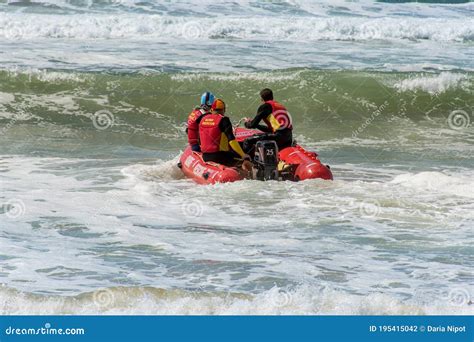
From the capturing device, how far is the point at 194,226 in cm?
999

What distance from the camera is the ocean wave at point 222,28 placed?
30844 millimetres

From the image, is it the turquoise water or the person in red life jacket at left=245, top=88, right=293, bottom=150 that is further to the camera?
the person in red life jacket at left=245, top=88, right=293, bottom=150

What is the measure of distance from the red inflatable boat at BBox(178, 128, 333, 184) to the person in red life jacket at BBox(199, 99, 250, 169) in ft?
0.56

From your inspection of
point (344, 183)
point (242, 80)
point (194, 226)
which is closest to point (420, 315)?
point (194, 226)

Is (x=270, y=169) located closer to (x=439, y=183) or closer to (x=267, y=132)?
(x=267, y=132)

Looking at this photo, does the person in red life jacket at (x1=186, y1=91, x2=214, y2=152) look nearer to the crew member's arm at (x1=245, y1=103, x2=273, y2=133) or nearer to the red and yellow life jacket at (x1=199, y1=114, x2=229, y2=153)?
the red and yellow life jacket at (x1=199, y1=114, x2=229, y2=153)

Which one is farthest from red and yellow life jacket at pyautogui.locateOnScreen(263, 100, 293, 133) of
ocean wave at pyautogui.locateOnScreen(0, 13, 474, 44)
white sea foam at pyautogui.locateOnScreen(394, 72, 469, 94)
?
ocean wave at pyautogui.locateOnScreen(0, 13, 474, 44)

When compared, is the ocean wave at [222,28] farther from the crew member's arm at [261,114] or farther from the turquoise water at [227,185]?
the crew member's arm at [261,114]

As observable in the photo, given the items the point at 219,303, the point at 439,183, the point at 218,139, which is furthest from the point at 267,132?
the point at 219,303

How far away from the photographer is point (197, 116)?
13109mm

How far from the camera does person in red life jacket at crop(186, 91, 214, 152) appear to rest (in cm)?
1311

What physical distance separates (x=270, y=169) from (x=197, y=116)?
4.73 feet

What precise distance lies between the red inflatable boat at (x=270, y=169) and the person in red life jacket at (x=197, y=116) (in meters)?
0.43
